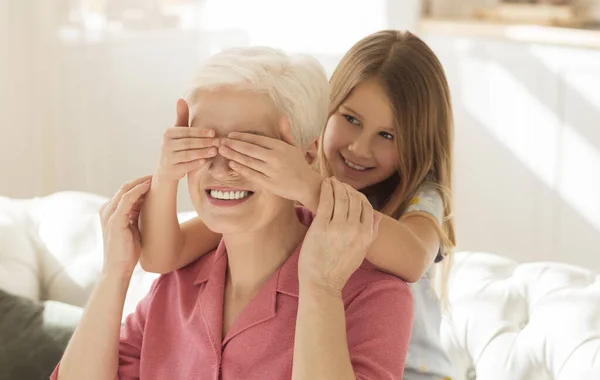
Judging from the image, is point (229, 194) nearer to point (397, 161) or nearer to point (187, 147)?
point (187, 147)

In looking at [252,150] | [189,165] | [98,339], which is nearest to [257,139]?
[252,150]

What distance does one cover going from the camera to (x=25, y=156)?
4414 mm

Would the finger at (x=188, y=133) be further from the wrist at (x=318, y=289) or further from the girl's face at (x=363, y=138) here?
the girl's face at (x=363, y=138)

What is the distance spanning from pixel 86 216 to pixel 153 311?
1.02 metres

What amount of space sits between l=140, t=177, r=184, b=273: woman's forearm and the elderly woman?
2 centimetres

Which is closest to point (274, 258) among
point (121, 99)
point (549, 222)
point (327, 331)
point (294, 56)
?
point (327, 331)

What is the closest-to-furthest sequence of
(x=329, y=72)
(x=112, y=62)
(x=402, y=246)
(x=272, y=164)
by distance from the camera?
(x=272, y=164), (x=402, y=246), (x=329, y=72), (x=112, y=62)

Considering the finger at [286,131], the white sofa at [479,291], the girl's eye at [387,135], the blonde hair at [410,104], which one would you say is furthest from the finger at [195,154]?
the white sofa at [479,291]

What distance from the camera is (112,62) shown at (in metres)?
4.76

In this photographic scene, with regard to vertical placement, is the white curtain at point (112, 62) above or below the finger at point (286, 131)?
below

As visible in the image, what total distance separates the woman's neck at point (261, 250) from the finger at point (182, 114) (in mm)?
218

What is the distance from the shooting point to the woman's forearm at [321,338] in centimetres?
155

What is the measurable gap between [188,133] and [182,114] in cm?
7

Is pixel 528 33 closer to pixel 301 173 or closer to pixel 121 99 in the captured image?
pixel 121 99
